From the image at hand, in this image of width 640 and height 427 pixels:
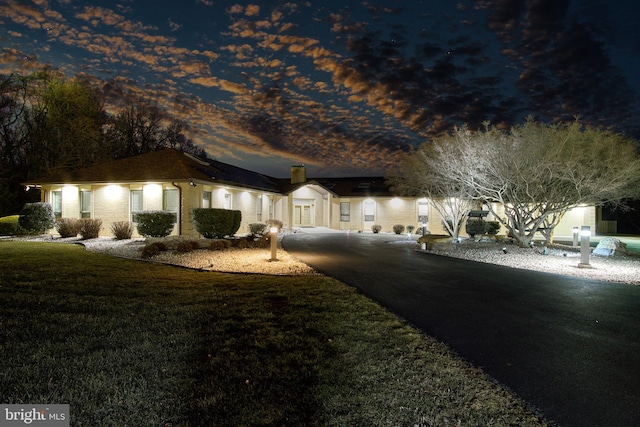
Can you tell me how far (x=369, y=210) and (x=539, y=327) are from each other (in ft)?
91.0

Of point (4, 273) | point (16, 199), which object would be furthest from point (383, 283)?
point (16, 199)

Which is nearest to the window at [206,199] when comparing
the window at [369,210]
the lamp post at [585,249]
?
the window at [369,210]

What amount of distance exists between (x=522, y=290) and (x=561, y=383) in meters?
4.67

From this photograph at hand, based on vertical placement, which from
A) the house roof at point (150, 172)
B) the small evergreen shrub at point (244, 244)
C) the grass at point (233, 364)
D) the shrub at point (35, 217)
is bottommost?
the grass at point (233, 364)

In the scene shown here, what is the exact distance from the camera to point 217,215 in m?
18.1

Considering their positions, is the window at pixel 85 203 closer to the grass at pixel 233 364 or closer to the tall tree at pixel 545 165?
the grass at pixel 233 364

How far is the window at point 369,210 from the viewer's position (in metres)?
32.7

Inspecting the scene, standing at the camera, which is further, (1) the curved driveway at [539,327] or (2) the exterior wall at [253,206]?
(2) the exterior wall at [253,206]

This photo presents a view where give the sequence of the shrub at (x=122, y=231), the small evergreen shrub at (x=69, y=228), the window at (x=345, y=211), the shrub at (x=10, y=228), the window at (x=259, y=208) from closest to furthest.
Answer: the shrub at (x=122, y=231) < the small evergreen shrub at (x=69, y=228) < the shrub at (x=10, y=228) < the window at (x=259, y=208) < the window at (x=345, y=211)

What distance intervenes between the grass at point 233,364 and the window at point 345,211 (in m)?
26.9

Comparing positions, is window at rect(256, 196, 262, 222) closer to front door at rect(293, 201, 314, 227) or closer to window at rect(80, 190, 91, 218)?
front door at rect(293, 201, 314, 227)

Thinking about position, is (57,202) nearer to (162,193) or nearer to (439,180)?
(162,193)

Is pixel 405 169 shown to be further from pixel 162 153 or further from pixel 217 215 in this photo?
pixel 162 153

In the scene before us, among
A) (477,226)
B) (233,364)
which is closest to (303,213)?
(477,226)
